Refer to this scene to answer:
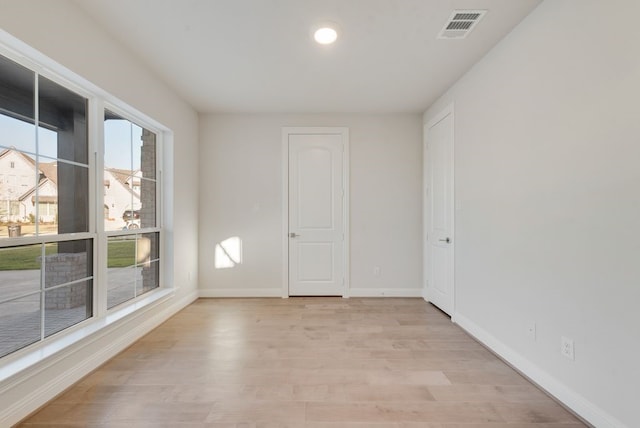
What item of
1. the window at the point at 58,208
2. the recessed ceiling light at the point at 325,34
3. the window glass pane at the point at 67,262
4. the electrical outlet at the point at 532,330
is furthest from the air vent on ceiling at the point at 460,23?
the window glass pane at the point at 67,262

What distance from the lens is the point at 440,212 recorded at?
376 cm

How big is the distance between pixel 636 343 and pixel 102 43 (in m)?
3.81

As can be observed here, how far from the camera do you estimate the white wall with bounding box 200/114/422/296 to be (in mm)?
4336

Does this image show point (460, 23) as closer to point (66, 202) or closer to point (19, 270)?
point (66, 202)

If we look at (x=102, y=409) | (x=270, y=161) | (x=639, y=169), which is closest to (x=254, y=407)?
(x=102, y=409)

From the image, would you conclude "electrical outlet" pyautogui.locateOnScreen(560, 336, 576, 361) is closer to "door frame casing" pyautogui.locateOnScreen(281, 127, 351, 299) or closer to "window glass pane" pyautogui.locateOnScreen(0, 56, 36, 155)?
"door frame casing" pyautogui.locateOnScreen(281, 127, 351, 299)

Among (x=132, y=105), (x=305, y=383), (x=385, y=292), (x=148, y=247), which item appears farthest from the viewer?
(x=385, y=292)

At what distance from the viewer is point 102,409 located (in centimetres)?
186

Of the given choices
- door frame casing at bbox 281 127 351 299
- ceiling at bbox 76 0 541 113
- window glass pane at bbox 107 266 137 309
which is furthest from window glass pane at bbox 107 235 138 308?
door frame casing at bbox 281 127 351 299

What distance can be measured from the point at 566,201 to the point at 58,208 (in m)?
3.34

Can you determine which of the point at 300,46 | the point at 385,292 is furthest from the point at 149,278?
the point at 385,292

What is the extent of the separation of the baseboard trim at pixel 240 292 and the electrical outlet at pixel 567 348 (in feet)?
10.4

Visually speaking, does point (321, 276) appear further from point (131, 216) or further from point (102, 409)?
point (102, 409)

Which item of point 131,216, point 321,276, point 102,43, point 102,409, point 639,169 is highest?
point 102,43
